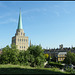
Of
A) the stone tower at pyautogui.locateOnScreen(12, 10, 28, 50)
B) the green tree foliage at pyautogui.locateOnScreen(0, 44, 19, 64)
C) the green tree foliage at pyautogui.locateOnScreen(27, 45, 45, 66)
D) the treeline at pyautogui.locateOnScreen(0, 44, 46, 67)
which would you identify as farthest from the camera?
the stone tower at pyautogui.locateOnScreen(12, 10, 28, 50)

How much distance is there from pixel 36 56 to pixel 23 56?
4.40 m

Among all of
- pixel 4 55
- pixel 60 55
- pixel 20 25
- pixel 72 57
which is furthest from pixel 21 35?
pixel 4 55

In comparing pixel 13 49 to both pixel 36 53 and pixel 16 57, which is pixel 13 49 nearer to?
pixel 16 57

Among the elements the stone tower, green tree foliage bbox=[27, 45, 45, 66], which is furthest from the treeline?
the stone tower

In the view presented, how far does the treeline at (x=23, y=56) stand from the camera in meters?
30.8

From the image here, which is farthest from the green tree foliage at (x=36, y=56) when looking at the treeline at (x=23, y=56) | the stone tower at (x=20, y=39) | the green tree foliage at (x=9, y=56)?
the stone tower at (x=20, y=39)

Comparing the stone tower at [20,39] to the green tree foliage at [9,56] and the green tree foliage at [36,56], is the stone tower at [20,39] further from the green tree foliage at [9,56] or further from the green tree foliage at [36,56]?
the green tree foliage at [9,56]

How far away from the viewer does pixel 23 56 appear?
109ft

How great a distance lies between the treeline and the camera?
3078 cm

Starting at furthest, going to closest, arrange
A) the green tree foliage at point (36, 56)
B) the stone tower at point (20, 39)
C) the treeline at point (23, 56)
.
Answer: the stone tower at point (20, 39) → the green tree foliage at point (36, 56) → the treeline at point (23, 56)

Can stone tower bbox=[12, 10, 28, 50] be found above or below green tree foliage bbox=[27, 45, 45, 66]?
above

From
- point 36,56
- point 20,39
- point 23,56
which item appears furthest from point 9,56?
point 20,39

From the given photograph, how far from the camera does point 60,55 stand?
77312 millimetres

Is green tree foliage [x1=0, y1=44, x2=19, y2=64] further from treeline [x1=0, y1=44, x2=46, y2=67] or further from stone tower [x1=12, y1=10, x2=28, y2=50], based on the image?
stone tower [x1=12, y1=10, x2=28, y2=50]
